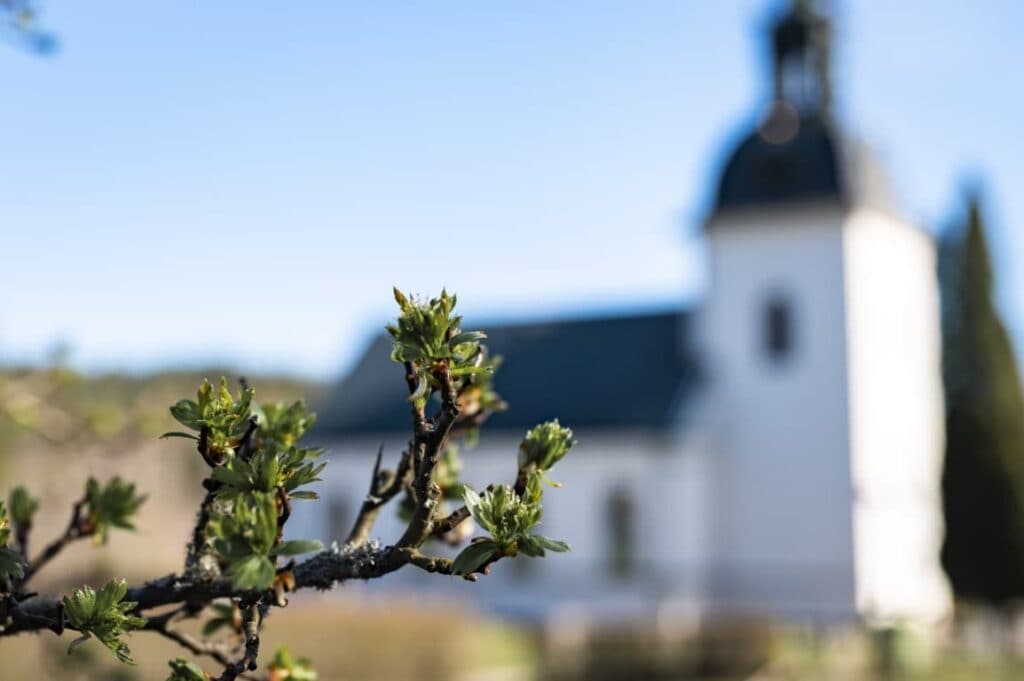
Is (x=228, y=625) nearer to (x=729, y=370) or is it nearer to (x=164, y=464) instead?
(x=729, y=370)

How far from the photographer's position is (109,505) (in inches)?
76.4

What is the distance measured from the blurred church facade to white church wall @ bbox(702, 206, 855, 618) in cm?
3

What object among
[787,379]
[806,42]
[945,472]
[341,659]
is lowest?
[341,659]

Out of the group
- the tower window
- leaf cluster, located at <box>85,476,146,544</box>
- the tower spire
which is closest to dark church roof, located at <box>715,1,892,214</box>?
the tower spire

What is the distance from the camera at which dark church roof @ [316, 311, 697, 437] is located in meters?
24.7

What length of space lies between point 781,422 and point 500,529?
→ 77.0 ft

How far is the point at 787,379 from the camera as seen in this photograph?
2408cm

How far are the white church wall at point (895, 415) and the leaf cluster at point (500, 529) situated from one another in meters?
22.9

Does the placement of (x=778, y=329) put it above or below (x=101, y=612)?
above

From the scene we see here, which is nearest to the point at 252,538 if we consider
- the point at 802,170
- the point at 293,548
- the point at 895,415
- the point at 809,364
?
the point at 293,548

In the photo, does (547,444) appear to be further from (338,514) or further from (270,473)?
(338,514)

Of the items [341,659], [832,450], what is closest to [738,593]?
[832,450]

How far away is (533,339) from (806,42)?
27.5 feet

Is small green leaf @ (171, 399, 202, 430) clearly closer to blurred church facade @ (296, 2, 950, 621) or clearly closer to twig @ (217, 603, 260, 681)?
twig @ (217, 603, 260, 681)
